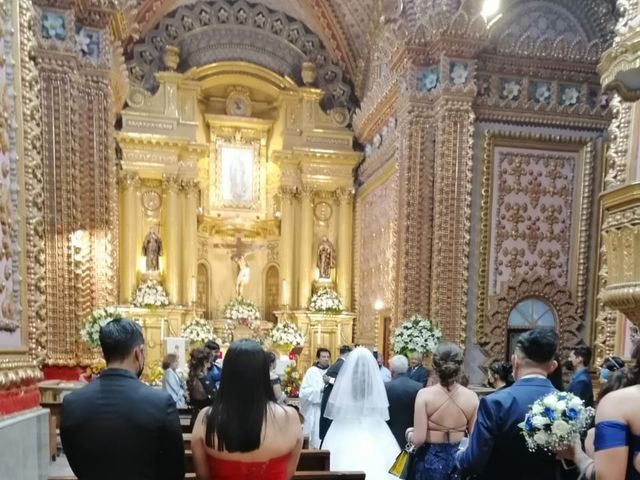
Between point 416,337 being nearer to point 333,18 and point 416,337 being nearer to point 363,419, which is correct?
point 363,419

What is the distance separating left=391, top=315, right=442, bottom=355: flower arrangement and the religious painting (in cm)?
834

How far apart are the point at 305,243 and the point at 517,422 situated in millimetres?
13577

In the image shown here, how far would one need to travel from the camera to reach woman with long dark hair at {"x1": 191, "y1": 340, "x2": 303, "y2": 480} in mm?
2256

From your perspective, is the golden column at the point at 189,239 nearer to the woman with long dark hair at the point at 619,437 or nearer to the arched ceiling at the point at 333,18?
the arched ceiling at the point at 333,18

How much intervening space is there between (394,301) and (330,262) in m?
5.24

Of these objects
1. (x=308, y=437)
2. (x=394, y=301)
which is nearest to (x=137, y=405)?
(x=308, y=437)

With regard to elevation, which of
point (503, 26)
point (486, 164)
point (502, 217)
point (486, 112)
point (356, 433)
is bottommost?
point (356, 433)

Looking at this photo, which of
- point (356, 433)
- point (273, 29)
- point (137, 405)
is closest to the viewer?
point (137, 405)

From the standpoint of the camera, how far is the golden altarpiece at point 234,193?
590 inches

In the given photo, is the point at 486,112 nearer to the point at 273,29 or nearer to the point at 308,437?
the point at 308,437

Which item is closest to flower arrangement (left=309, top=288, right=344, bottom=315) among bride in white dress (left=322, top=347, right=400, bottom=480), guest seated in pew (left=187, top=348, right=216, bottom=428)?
guest seated in pew (left=187, top=348, right=216, bottom=428)

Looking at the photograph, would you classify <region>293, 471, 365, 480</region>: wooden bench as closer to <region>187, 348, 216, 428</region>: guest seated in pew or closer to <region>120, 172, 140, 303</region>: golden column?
<region>187, 348, 216, 428</region>: guest seated in pew

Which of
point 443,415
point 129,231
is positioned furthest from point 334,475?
point 129,231

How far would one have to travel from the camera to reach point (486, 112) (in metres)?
10.6
